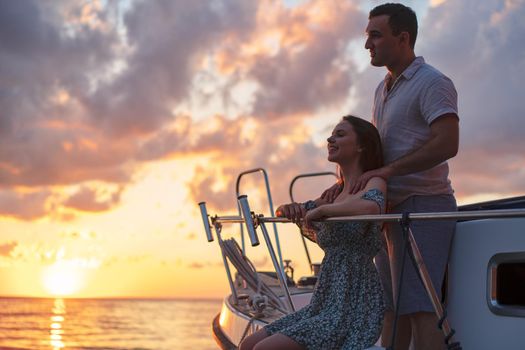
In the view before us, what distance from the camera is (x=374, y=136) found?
11.9 ft

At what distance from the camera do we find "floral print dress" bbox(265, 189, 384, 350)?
131 inches

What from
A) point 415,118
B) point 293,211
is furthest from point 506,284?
point 293,211

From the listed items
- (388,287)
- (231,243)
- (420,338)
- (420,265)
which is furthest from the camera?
(231,243)

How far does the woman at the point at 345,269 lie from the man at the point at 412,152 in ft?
0.34

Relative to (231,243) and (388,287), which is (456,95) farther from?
(231,243)

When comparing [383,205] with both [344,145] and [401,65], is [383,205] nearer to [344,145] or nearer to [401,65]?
[344,145]

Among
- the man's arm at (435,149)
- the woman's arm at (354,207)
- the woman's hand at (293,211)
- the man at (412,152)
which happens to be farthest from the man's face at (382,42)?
the woman's hand at (293,211)

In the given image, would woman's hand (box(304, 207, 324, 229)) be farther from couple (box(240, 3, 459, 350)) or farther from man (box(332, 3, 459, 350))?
man (box(332, 3, 459, 350))

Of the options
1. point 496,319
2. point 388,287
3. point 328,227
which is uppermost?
point 328,227

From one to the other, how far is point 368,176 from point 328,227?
0.96 ft

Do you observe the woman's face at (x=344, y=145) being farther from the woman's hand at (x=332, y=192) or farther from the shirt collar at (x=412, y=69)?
the shirt collar at (x=412, y=69)

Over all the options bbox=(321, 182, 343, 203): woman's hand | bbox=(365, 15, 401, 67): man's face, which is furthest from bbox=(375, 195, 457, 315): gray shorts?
bbox=(365, 15, 401, 67): man's face

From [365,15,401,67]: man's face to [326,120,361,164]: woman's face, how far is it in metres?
0.36

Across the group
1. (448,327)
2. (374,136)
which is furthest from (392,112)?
(448,327)
